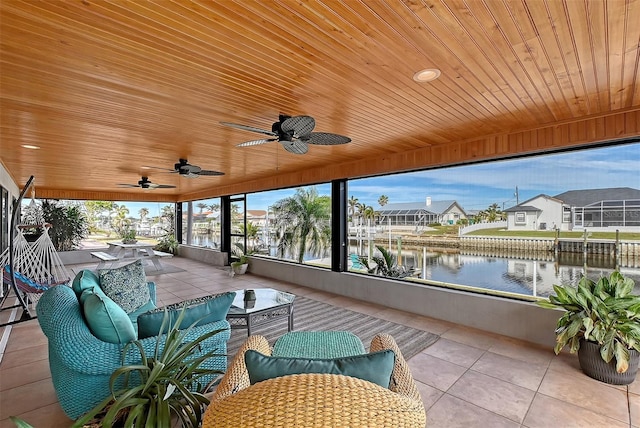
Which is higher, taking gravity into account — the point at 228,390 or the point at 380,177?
A: the point at 380,177

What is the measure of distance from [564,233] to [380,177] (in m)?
2.74

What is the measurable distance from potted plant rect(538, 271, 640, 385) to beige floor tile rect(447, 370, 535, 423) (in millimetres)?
726

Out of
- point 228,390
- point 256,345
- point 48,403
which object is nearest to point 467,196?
point 256,345

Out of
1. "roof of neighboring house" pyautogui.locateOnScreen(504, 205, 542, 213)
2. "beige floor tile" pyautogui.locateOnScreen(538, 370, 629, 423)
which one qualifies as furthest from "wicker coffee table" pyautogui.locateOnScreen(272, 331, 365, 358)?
"roof of neighboring house" pyautogui.locateOnScreen(504, 205, 542, 213)

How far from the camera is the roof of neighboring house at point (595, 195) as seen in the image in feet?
10.6

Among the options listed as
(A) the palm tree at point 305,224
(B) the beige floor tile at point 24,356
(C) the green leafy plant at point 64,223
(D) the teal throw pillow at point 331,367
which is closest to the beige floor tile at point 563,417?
(D) the teal throw pillow at point 331,367

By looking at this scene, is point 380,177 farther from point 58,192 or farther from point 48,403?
point 58,192

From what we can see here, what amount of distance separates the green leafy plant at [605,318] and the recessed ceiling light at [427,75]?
2433 mm

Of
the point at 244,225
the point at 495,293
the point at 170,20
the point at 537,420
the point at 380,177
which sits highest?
the point at 170,20

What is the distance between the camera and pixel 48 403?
7.69 ft

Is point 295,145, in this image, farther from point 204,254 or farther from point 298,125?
point 204,254

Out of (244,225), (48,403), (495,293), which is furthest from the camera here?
(244,225)

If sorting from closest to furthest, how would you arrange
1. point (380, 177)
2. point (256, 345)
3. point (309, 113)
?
point (256, 345) < point (309, 113) < point (380, 177)

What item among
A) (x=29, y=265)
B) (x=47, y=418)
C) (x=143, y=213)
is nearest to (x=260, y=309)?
(x=47, y=418)
